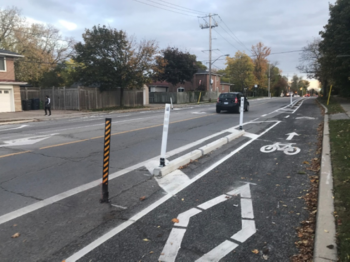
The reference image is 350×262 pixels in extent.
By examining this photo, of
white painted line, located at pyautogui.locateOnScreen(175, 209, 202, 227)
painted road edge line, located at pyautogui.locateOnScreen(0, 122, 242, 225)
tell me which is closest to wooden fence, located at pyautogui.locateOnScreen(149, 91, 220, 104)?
painted road edge line, located at pyautogui.locateOnScreen(0, 122, 242, 225)

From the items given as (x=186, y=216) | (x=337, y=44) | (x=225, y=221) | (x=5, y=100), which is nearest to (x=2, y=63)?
(x=5, y=100)

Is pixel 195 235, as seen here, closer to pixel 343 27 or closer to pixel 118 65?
pixel 118 65

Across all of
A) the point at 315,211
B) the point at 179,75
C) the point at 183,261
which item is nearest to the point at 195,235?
the point at 183,261

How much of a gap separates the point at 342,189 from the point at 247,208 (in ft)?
5.77

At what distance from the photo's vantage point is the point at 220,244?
11.8ft

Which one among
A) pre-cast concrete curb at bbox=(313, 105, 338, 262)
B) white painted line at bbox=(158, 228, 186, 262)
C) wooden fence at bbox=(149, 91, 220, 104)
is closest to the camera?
pre-cast concrete curb at bbox=(313, 105, 338, 262)

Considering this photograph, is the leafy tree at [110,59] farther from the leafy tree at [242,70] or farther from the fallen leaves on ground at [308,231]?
the leafy tree at [242,70]

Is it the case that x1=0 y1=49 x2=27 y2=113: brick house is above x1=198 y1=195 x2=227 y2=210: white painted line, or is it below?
above

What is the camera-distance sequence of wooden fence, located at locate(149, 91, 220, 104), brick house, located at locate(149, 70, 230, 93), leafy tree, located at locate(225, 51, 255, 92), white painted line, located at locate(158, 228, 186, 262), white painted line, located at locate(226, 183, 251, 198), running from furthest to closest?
leafy tree, located at locate(225, 51, 255, 92) → brick house, located at locate(149, 70, 230, 93) → wooden fence, located at locate(149, 91, 220, 104) → white painted line, located at locate(226, 183, 251, 198) → white painted line, located at locate(158, 228, 186, 262)

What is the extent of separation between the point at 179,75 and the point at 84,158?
40540 mm

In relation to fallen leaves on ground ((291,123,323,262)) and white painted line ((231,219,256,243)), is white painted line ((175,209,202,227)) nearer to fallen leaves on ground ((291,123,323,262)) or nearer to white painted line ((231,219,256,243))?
white painted line ((231,219,256,243))

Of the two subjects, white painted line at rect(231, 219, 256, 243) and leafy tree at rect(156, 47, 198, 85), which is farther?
leafy tree at rect(156, 47, 198, 85)

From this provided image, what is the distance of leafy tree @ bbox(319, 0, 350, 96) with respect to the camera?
28.2m

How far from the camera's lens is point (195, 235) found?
150 inches
